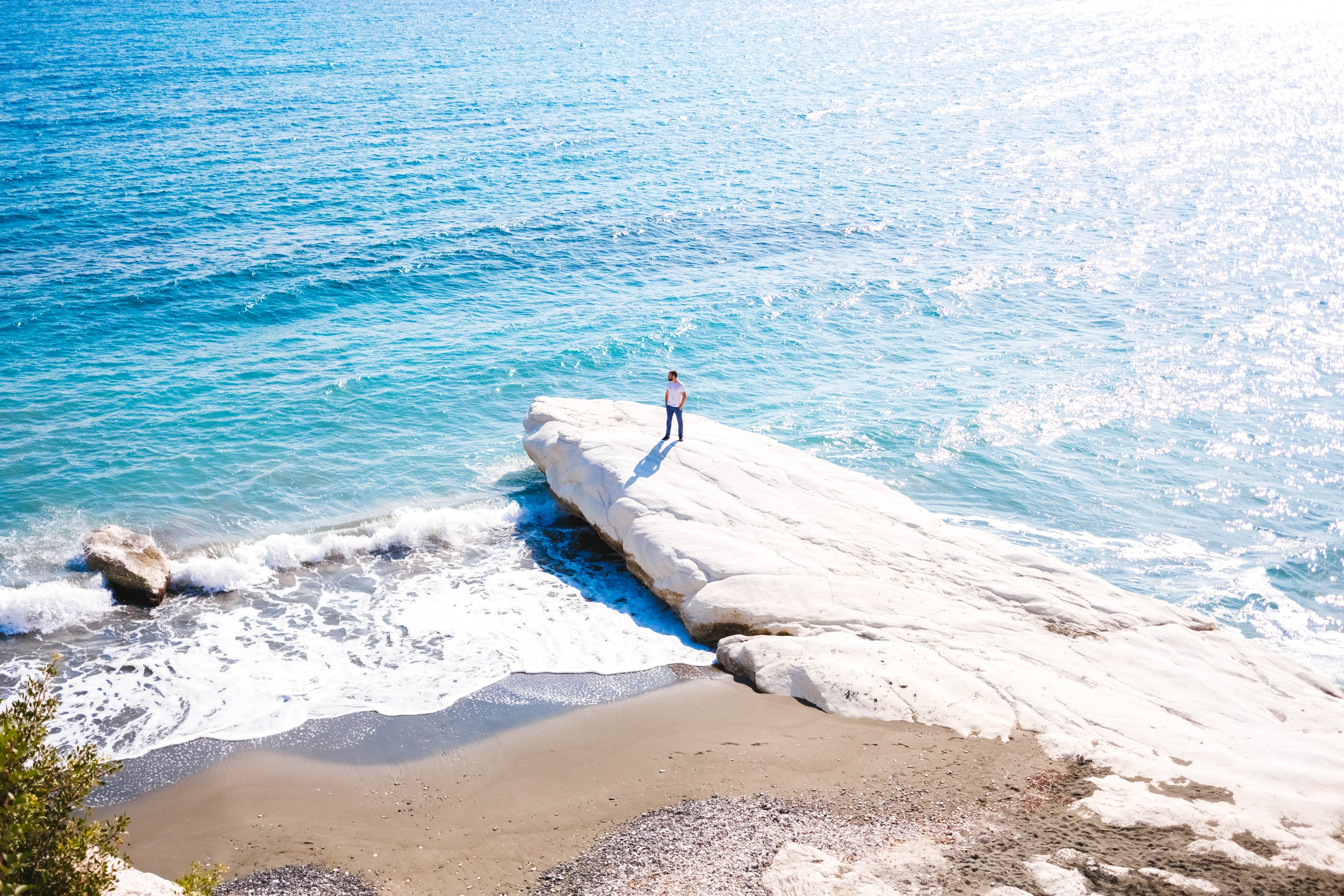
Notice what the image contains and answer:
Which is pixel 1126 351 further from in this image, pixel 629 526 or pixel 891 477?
pixel 629 526

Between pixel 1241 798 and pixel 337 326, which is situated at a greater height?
pixel 337 326

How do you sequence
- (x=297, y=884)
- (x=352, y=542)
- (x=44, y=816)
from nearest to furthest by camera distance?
(x=44, y=816)
(x=297, y=884)
(x=352, y=542)

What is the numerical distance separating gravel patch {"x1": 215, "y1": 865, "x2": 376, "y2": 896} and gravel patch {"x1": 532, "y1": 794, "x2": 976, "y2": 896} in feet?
8.42

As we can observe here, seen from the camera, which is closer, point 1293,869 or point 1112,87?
point 1293,869

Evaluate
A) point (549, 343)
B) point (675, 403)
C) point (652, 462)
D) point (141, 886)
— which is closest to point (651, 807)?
point (141, 886)

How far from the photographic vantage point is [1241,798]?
1229 centimetres

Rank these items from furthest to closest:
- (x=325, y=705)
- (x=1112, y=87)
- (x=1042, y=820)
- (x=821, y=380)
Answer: (x=1112, y=87) → (x=821, y=380) → (x=325, y=705) → (x=1042, y=820)

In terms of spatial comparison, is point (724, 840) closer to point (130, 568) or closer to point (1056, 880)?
point (1056, 880)

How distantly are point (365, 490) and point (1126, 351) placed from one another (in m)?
27.6

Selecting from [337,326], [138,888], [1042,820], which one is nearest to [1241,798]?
[1042,820]

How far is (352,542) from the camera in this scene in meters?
21.5

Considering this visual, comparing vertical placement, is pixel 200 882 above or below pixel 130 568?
above

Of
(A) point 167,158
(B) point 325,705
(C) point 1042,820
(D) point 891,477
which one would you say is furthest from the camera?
(A) point 167,158

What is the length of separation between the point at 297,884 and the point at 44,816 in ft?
15.8
